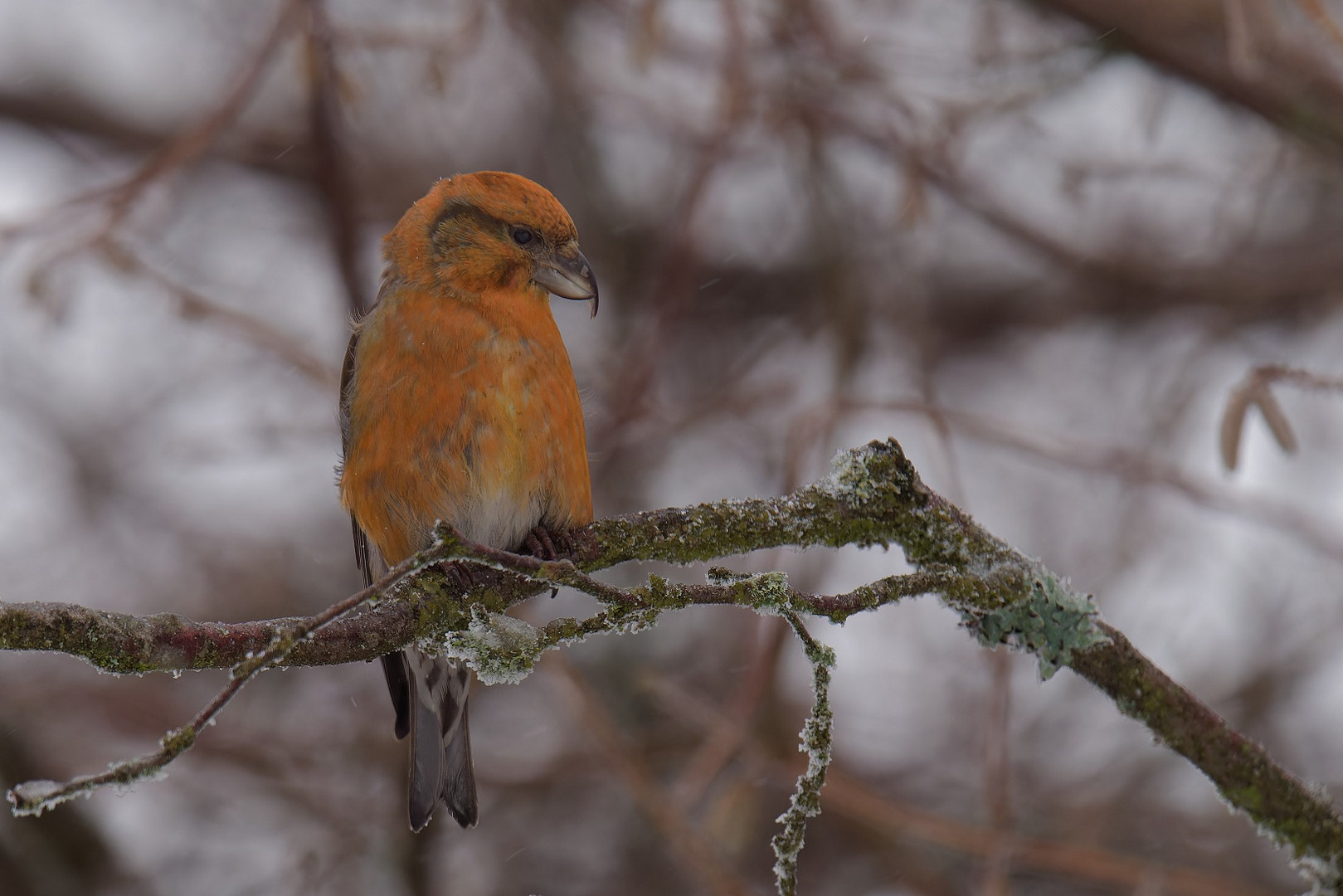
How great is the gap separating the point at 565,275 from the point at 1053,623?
6.22 ft

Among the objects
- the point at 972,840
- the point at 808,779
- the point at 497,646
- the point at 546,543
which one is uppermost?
the point at 546,543

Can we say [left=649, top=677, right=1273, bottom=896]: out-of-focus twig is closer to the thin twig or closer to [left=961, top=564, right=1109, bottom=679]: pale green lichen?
[left=961, top=564, right=1109, bottom=679]: pale green lichen

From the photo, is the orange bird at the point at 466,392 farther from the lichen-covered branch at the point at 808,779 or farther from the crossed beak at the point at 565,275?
the lichen-covered branch at the point at 808,779

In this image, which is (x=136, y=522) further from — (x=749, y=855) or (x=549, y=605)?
(x=749, y=855)

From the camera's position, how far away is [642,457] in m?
5.67

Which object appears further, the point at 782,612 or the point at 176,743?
the point at 782,612

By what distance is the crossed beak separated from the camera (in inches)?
132

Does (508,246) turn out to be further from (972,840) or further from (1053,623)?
(972,840)

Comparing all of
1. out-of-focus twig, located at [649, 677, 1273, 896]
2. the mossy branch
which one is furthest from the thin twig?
out-of-focus twig, located at [649, 677, 1273, 896]

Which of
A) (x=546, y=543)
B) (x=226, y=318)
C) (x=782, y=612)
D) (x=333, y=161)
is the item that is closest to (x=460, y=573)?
(x=546, y=543)

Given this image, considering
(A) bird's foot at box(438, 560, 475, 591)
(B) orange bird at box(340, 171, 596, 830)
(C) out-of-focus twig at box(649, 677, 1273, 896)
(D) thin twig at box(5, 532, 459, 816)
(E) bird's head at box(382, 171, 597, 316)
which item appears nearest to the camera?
(D) thin twig at box(5, 532, 459, 816)

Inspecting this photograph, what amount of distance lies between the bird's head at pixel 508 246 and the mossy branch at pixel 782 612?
50.4 inches

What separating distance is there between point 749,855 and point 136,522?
362 cm

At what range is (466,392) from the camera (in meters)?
3.13
